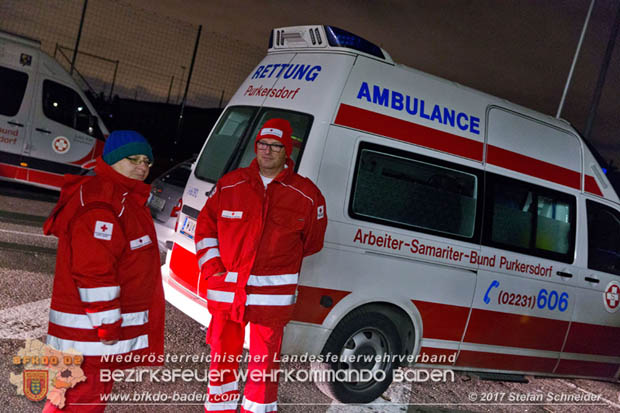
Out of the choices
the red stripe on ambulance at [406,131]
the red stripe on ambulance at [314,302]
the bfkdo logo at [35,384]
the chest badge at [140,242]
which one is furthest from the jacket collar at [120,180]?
the red stripe on ambulance at [406,131]

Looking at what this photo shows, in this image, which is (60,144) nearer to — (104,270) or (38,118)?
(38,118)

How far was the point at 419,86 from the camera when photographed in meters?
4.49

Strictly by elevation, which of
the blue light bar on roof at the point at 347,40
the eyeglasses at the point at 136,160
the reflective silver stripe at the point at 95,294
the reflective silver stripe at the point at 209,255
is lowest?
the reflective silver stripe at the point at 95,294

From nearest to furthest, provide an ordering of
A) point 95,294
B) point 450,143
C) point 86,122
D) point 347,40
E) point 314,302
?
1. point 95,294
2. point 314,302
3. point 347,40
4. point 450,143
5. point 86,122

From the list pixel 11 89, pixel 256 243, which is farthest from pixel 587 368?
pixel 11 89

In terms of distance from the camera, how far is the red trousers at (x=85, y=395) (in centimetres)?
250

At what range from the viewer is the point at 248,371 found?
11.2ft

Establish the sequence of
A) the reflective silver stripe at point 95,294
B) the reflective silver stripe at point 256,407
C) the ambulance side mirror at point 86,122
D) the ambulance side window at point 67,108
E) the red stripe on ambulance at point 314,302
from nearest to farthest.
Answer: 1. the reflective silver stripe at point 95,294
2. the reflective silver stripe at point 256,407
3. the red stripe on ambulance at point 314,302
4. the ambulance side window at point 67,108
5. the ambulance side mirror at point 86,122

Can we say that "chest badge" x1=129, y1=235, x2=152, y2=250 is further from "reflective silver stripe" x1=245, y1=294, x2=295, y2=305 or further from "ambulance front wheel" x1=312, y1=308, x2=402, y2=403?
"ambulance front wheel" x1=312, y1=308, x2=402, y2=403

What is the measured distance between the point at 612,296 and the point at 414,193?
9.25ft

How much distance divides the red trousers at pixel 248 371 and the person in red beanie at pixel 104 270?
69 cm

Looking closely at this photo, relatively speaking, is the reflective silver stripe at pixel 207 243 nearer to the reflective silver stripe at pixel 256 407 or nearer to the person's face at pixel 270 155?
the person's face at pixel 270 155

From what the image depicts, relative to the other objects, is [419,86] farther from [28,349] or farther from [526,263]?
[28,349]

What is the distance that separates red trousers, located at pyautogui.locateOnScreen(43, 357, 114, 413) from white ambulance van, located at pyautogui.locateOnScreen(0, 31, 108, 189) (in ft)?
26.8
